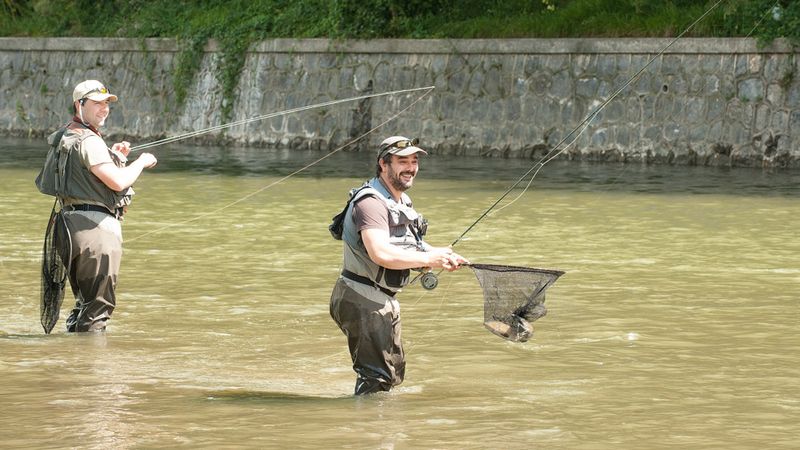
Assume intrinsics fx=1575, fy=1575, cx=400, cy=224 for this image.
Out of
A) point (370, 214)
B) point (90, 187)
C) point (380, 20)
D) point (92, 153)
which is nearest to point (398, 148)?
point (370, 214)

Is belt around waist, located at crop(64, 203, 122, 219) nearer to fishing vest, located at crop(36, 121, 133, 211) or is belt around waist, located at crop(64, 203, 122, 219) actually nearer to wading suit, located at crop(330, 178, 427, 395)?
fishing vest, located at crop(36, 121, 133, 211)

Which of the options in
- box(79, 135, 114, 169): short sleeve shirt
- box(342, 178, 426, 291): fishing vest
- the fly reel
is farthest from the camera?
box(79, 135, 114, 169): short sleeve shirt

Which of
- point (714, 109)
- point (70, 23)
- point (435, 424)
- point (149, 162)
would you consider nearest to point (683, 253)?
point (149, 162)

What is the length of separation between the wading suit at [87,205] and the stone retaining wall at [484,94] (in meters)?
13.8

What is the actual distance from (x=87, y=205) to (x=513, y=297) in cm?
282

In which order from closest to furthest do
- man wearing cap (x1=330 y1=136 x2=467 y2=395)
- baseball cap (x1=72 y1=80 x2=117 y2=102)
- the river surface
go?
the river surface → man wearing cap (x1=330 y1=136 x2=467 y2=395) → baseball cap (x1=72 y1=80 x2=117 y2=102)

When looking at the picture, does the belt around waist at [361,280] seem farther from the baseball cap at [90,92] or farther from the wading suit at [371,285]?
the baseball cap at [90,92]

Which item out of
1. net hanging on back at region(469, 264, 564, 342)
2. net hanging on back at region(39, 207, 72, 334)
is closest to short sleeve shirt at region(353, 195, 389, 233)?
net hanging on back at region(469, 264, 564, 342)

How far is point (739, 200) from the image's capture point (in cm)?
1723

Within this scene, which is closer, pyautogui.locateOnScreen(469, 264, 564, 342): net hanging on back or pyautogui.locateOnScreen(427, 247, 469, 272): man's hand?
pyautogui.locateOnScreen(427, 247, 469, 272): man's hand

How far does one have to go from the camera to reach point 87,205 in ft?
30.5

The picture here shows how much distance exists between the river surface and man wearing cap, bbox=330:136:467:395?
36 cm

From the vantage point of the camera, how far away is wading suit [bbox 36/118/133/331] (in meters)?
9.14

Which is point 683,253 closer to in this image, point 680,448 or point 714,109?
point 680,448
